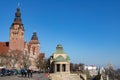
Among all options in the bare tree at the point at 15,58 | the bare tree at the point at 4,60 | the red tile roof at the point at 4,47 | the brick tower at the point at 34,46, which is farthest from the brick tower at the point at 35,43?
the bare tree at the point at 4,60

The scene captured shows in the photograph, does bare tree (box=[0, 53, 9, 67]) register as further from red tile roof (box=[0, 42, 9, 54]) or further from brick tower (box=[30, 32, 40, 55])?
brick tower (box=[30, 32, 40, 55])

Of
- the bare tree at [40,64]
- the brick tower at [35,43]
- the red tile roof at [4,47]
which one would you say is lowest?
the bare tree at [40,64]

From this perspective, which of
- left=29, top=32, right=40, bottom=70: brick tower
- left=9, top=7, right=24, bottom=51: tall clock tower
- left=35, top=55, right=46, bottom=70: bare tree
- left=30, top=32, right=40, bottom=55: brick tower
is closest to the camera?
left=9, top=7, right=24, bottom=51: tall clock tower

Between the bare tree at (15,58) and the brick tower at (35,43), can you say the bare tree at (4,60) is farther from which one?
the brick tower at (35,43)

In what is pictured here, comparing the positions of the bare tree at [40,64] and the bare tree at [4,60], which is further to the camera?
the bare tree at [40,64]

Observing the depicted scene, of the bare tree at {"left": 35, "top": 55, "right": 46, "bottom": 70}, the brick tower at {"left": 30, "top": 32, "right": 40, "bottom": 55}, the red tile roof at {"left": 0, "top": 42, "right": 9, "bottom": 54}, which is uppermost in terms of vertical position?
the brick tower at {"left": 30, "top": 32, "right": 40, "bottom": 55}

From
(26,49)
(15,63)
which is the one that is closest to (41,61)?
(26,49)

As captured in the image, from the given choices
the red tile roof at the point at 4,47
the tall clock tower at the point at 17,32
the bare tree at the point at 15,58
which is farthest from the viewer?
the tall clock tower at the point at 17,32

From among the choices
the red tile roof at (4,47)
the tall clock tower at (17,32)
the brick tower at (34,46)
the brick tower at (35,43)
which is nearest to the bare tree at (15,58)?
the red tile roof at (4,47)

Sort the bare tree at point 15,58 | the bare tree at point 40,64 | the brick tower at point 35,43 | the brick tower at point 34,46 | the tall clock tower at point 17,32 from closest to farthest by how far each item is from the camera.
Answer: the bare tree at point 15,58 → the tall clock tower at point 17,32 → the bare tree at point 40,64 → the brick tower at point 34,46 → the brick tower at point 35,43

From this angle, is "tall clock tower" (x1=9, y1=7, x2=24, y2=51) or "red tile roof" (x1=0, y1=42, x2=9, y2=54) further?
"tall clock tower" (x1=9, y1=7, x2=24, y2=51)

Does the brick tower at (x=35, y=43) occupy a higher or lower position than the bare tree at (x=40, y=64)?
higher

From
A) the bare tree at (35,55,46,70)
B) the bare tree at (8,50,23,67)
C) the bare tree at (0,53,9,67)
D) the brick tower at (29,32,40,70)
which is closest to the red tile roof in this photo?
the bare tree at (8,50,23,67)

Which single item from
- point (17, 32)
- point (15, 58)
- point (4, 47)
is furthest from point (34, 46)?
point (15, 58)
